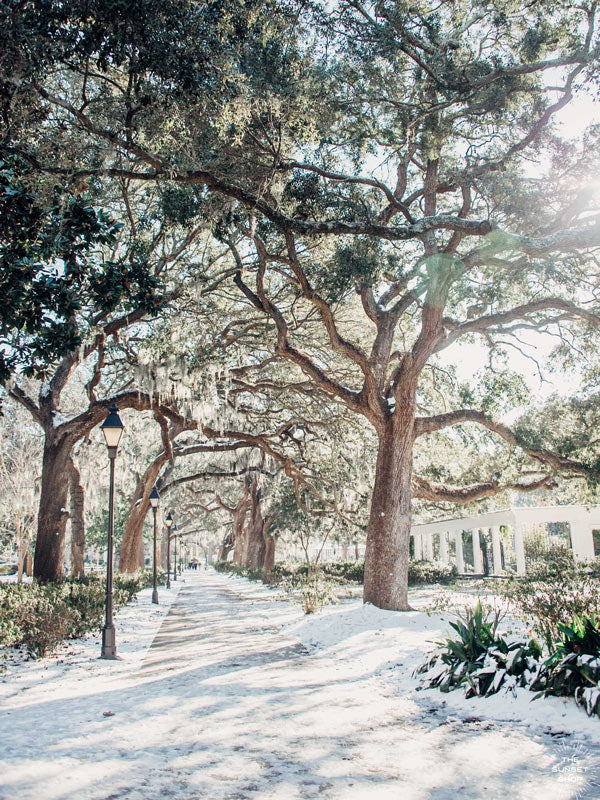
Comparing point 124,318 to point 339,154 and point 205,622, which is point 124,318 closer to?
point 339,154

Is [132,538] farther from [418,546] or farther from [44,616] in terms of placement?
[418,546]

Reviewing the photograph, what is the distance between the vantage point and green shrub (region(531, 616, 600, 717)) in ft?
15.5

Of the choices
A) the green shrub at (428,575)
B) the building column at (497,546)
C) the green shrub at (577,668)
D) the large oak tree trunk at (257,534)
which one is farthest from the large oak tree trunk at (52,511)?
the building column at (497,546)

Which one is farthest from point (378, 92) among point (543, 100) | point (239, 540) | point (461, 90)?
point (239, 540)

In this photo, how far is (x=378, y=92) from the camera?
9.97 m

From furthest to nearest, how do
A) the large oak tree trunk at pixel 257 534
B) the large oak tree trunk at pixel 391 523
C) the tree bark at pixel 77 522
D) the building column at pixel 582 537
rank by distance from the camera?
1. the large oak tree trunk at pixel 257 534
2. the building column at pixel 582 537
3. the tree bark at pixel 77 522
4. the large oak tree trunk at pixel 391 523

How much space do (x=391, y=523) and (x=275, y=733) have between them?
759 cm

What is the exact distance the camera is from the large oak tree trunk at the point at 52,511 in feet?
46.1

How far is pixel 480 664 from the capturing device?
5.96m

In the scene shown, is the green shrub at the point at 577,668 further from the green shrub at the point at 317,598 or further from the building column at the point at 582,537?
the building column at the point at 582,537

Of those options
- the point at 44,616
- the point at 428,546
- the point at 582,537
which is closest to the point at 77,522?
the point at 44,616

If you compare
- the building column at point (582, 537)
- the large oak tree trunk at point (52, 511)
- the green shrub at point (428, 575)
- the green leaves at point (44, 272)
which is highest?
the green leaves at point (44, 272)

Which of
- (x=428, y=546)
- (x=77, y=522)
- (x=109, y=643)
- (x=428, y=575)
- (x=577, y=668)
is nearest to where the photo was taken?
(x=577, y=668)

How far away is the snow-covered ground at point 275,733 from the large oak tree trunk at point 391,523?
342cm
